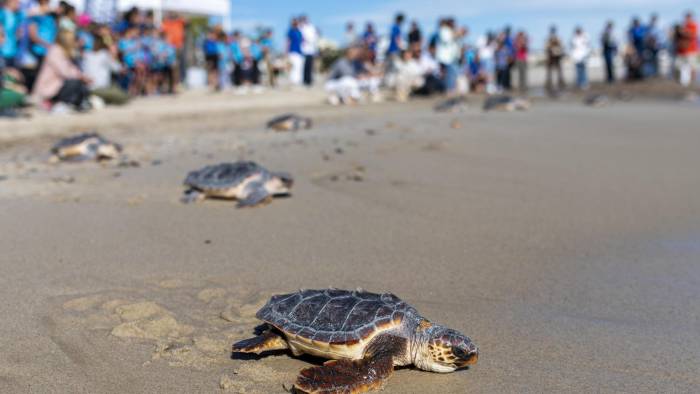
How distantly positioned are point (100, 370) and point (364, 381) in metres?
0.99

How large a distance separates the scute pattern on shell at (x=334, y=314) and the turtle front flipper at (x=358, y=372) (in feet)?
0.24

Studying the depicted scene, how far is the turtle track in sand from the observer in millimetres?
2658

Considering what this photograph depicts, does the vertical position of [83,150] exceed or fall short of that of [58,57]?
it falls short

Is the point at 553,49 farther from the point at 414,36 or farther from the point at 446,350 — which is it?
the point at 446,350

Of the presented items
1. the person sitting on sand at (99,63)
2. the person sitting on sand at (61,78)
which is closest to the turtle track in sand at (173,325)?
the person sitting on sand at (61,78)

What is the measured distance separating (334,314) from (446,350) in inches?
17.0

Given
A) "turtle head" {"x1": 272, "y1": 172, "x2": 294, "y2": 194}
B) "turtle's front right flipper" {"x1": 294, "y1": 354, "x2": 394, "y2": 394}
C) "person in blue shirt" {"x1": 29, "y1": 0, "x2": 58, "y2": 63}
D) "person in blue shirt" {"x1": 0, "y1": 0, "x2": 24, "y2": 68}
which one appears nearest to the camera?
"turtle's front right flipper" {"x1": 294, "y1": 354, "x2": 394, "y2": 394}

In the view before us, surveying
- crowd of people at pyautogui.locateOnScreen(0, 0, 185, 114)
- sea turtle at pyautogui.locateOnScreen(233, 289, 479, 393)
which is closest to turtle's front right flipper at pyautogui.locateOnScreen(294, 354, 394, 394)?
sea turtle at pyautogui.locateOnScreen(233, 289, 479, 393)

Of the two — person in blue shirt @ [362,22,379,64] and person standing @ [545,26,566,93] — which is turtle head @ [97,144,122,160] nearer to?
person in blue shirt @ [362,22,379,64]

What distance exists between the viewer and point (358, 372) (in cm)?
248

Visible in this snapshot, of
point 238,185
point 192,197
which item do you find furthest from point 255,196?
point 192,197

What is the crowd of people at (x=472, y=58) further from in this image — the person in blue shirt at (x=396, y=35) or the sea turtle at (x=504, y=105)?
the sea turtle at (x=504, y=105)

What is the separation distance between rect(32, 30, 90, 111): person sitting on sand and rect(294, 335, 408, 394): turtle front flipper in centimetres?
878

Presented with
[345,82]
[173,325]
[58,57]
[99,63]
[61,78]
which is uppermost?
[58,57]
